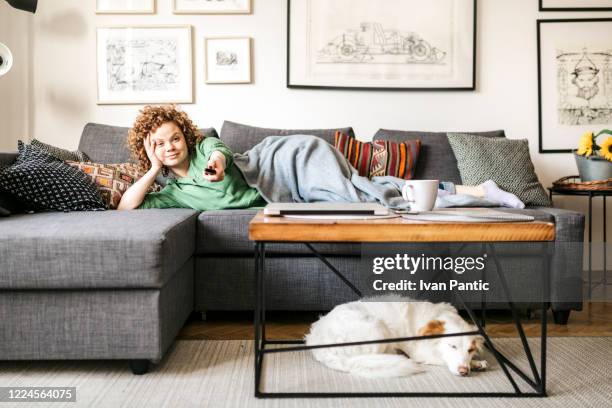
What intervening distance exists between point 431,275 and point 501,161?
0.78m

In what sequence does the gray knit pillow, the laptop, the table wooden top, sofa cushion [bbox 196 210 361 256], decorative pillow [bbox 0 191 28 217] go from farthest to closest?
the gray knit pillow < sofa cushion [bbox 196 210 361 256] < decorative pillow [bbox 0 191 28 217] < the laptop < the table wooden top

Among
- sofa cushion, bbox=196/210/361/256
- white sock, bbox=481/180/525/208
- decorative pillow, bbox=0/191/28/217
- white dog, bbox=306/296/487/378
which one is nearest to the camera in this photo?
white dog, bbox=306/296/487/378

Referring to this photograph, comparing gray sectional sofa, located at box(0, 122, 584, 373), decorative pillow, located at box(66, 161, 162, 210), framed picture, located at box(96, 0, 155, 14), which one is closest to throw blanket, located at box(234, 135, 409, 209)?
decorative pillow, located at box(66, 161, 162, 210)

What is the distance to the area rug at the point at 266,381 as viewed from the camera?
1421 mm

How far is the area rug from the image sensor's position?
1421 millimetres

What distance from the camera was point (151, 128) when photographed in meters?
2.39

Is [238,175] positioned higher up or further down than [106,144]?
further down

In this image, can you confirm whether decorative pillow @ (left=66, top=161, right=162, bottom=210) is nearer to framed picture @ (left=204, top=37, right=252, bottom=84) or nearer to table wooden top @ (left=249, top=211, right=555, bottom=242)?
framed picture @ (left=204, top=37, right=252, bottom=84)

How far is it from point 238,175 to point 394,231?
1281 millimetres

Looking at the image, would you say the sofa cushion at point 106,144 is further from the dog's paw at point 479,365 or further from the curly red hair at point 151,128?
the dog's paw at point 479,365

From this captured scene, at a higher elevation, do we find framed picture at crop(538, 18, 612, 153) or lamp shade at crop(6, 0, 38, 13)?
lamp shade at crop(6, 0, 38, 13)

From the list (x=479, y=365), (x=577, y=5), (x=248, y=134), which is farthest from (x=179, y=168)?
(x=577, y=5)

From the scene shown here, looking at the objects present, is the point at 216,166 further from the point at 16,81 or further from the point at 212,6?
the point at 16,81

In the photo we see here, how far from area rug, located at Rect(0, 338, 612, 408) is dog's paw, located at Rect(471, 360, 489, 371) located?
2 cm
